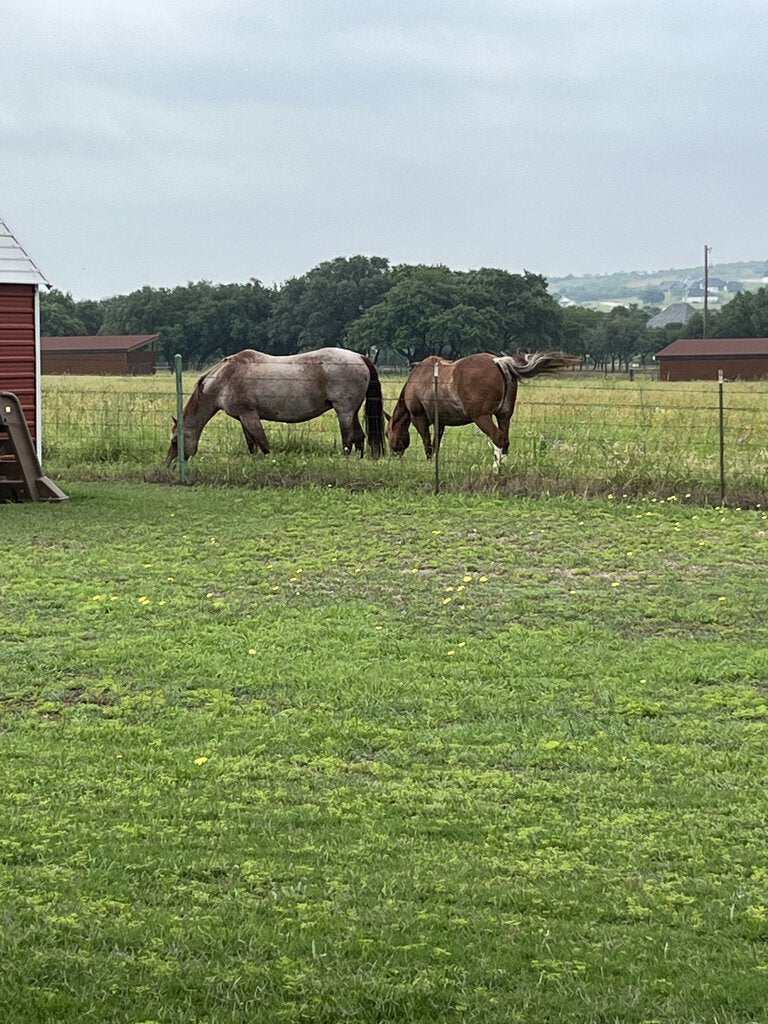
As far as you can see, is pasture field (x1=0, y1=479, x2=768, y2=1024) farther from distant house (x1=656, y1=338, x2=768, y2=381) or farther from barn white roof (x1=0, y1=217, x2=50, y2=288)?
distant house (x1=656, y1=338, x2=768, y2=381)

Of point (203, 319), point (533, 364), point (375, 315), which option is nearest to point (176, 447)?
point (533, 364)

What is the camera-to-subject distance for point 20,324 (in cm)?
1642

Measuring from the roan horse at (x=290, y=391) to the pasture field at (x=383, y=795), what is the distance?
8.79 meters

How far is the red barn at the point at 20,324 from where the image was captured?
53.2 feet

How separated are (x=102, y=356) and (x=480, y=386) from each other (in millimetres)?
59938

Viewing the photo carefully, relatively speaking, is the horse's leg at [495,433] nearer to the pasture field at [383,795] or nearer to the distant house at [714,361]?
the pasture field at [383,795]

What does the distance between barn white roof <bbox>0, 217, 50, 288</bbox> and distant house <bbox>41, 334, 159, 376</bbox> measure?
184 feet

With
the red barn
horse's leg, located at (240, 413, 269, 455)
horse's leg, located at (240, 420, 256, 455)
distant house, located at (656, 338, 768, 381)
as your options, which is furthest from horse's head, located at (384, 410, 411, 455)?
distant house, located at (656, 338, 768, 381)

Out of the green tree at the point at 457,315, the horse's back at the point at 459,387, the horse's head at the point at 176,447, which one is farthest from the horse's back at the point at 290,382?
the green tree at the point at 457,315

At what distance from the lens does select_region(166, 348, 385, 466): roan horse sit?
1892cm

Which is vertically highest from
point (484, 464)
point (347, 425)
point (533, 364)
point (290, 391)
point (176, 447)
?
point (533, 364)

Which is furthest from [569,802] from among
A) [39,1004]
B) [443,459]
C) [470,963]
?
[443,459]

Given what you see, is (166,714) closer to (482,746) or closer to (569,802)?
(482,746)

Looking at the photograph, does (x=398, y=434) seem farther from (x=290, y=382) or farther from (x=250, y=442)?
(x=250, y=442)
